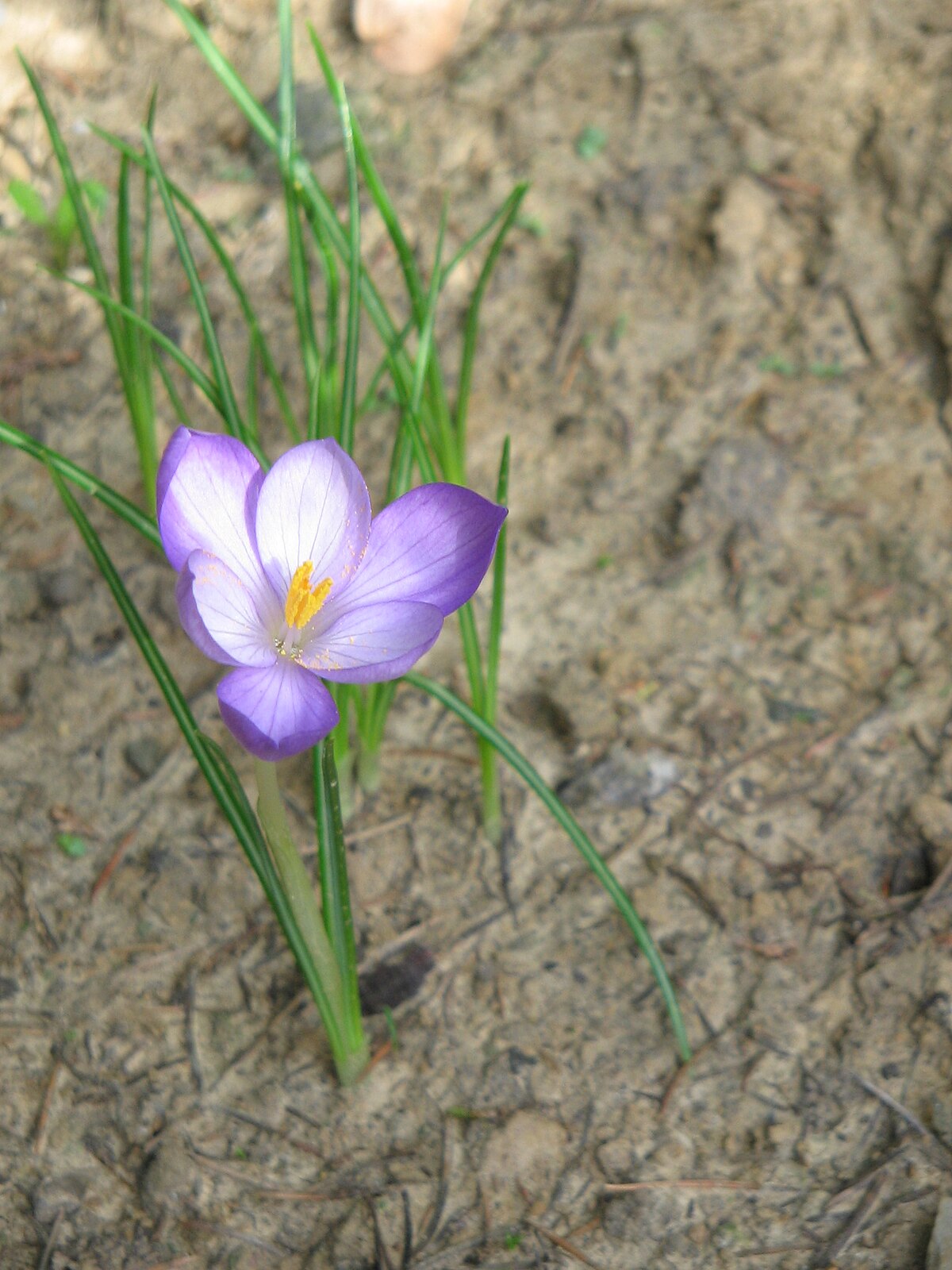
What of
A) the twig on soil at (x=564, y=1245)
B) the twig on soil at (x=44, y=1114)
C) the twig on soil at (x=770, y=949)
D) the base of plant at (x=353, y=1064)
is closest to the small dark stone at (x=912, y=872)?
the twig on soil at (x=770, y=949)

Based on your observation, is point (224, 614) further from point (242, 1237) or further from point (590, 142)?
point (590, 142)

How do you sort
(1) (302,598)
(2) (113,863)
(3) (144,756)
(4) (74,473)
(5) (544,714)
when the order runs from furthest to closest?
(5) (544,714), (3) (144,756), (2) (113,863), (4) (74,473), (1) (302,598)

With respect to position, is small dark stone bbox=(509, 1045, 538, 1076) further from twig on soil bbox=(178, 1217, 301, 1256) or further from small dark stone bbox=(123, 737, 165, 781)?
small dark stone bbox=(123, 737, 165, 781)

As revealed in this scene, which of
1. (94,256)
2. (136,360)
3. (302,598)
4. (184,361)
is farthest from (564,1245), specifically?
(94,256)

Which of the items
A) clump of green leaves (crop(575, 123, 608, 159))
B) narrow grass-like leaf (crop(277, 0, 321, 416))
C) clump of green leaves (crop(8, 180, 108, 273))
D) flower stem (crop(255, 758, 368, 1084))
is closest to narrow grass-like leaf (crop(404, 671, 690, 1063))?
flower stem (crop(255, 758, 368, 1084))

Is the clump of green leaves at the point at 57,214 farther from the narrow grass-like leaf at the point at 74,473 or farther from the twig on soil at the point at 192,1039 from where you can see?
the twig on soil at the point at 192,1039

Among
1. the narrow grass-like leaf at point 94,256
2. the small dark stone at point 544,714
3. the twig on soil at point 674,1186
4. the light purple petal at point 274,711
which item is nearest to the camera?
the light purple petal at point 274,711

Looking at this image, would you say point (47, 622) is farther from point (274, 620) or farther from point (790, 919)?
point (790, 919)
